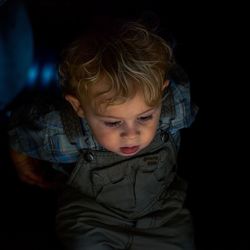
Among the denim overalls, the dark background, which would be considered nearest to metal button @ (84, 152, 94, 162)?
the denim overalls

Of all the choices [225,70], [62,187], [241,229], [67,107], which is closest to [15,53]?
[67,107]

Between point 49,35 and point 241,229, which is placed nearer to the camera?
point 241,229

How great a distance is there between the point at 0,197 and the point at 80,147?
32 cm

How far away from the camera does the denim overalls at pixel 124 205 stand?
3.51 feet

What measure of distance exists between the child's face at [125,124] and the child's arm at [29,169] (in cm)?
24

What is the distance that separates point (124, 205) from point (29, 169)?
0.24 meters

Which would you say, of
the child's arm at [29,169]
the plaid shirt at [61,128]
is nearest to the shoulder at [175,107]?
the plaid shirt at [61,128]

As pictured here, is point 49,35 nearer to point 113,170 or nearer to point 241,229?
point 113,170

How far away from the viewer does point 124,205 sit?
3.66 feet

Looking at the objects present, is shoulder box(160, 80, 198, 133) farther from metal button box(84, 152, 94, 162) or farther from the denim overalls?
metal button box(84, 152, 94, 162)

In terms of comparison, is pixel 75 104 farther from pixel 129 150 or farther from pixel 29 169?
pixel 29 169

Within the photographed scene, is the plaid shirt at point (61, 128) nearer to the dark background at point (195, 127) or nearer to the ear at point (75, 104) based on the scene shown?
the ear at point (75, 104)

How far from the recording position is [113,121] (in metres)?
0.93

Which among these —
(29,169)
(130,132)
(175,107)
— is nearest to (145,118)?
(130,132)
